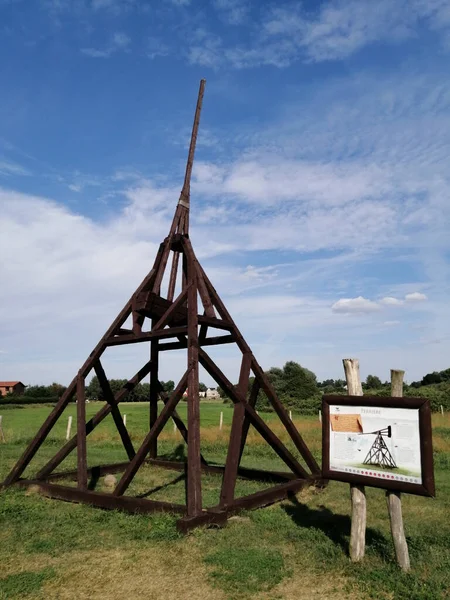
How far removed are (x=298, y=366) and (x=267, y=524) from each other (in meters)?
41.5

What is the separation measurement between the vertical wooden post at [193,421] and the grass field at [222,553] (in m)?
0.46

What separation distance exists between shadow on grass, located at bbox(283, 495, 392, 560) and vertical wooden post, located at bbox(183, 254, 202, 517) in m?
1.66

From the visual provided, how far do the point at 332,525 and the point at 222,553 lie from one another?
6.96ft

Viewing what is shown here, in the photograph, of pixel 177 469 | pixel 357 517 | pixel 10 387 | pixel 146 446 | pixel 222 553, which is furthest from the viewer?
pixel 10 387

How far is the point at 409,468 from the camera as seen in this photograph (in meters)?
5.23

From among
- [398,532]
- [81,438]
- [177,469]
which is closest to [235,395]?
[81,438]

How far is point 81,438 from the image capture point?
903cm

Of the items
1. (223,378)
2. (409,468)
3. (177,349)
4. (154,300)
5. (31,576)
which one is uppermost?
(154,300)

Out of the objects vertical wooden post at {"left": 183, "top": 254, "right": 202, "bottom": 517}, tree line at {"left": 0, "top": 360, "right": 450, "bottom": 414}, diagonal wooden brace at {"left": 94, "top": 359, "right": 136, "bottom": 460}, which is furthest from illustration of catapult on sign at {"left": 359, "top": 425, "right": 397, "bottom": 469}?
tree line at {"left": 0, "top": 360, "right": 450, "bottom": 414}

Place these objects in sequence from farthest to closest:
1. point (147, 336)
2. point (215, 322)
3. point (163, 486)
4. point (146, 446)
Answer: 1. point (163, 486)
2. point (215, 322)
3. point (147, 336)
4. point (146, 446)

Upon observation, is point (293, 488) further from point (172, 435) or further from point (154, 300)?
point (172, 435)

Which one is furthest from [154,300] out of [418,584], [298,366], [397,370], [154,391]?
[298,366]

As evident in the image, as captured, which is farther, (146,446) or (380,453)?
(146,446)

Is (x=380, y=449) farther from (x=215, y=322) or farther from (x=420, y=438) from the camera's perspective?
(x=215, y=322)
